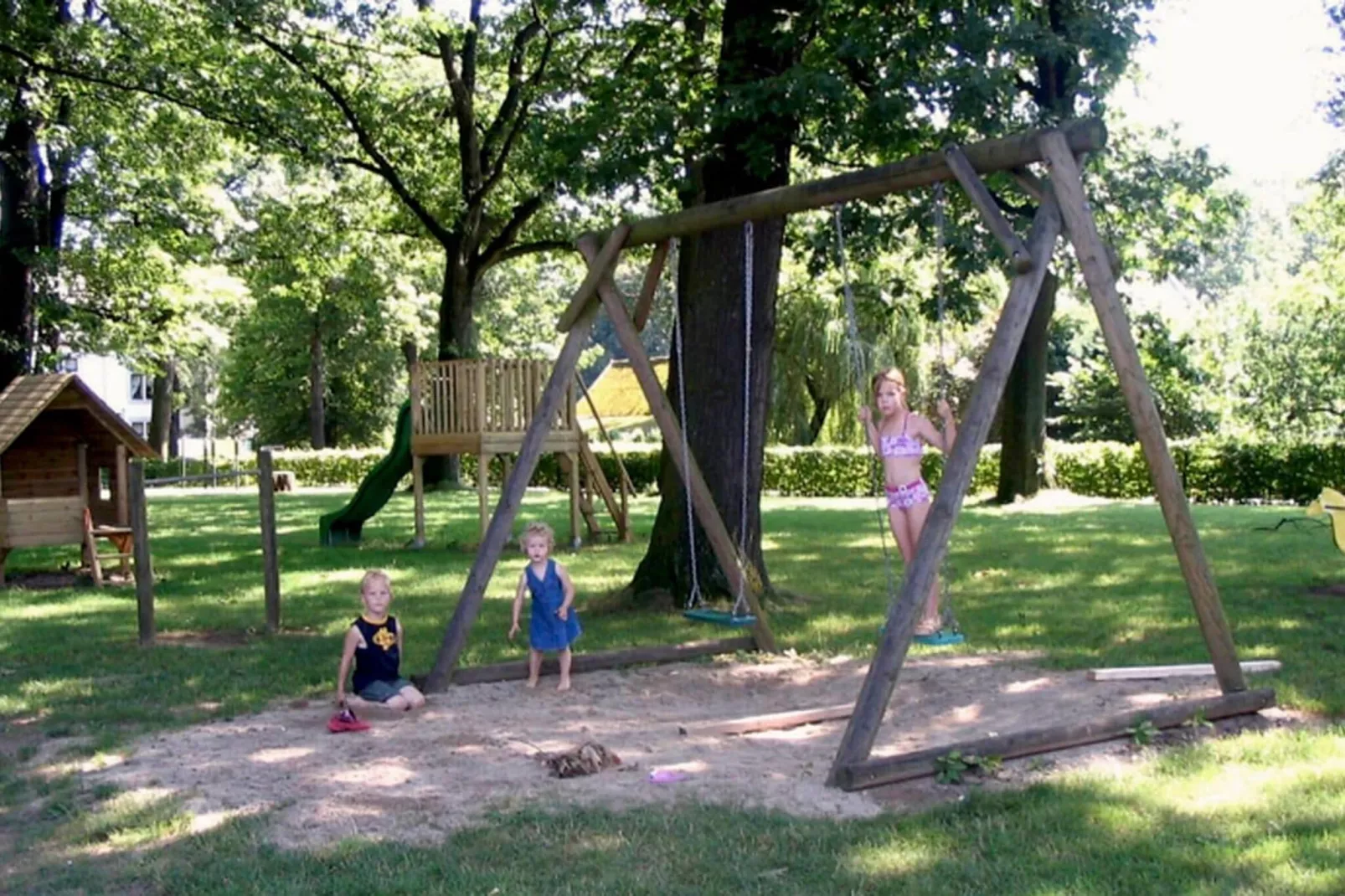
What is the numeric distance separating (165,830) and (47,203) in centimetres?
2008

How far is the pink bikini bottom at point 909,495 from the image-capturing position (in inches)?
332

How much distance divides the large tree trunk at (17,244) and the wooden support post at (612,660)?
45.3ft

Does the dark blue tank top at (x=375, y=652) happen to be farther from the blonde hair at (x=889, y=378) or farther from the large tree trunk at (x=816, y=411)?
the large tree trunk at (x=816, y=411)

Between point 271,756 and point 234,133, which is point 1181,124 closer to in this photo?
point 234,133

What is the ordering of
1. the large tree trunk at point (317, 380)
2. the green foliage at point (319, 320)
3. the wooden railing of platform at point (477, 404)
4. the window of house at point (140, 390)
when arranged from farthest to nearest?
the window of house at point (140, 390), the large tree trunk at point (317, 380), the green foliage at point (319, 320), the wooden railing of platform at point (477, 404)

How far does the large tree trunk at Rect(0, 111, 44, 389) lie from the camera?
19.8 m

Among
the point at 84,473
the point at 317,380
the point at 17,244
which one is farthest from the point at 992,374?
the point at 317,380

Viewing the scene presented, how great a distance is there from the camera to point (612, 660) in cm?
Result: 895

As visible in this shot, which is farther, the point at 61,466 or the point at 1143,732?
the point at 61,466

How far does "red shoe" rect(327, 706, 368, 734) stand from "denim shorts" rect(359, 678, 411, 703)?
377 mm

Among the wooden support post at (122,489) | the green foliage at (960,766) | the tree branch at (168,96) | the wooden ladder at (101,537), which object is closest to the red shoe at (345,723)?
the green foliage at (960,766)

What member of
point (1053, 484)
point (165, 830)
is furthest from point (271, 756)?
point (1053, 484)

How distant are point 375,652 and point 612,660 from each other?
1758 millimetres

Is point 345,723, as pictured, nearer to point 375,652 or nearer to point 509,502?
point 375,652
